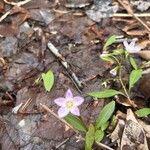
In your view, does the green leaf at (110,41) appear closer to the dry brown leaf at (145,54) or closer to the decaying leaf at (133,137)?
the dry brown leaf at (145,54)

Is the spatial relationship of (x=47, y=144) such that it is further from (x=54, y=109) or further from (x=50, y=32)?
(x=50, y=32)

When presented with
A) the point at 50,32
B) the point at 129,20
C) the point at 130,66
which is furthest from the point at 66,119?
the point at 129,20

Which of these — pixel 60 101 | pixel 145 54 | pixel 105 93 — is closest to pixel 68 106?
pixel 60 101

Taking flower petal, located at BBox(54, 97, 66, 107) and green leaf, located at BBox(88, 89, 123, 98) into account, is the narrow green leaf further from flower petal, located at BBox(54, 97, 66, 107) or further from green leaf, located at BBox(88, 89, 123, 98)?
flower petal, located at BBox(54, 97, 66, 107)

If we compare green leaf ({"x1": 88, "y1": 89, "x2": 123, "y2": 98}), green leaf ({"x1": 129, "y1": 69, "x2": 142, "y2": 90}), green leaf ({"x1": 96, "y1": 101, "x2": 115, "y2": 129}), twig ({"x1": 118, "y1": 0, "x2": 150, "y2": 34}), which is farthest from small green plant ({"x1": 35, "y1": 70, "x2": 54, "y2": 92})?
twig ({"x1": 118, "y1": 0, "x2": 150, "y2": 34})

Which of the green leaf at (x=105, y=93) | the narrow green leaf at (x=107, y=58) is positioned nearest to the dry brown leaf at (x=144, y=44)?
the narrow green leaf at (x=107, y=58)

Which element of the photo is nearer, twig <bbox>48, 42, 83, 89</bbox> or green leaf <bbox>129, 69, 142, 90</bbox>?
green leaf <bbox>129, 69, 142, 90</bbox>
